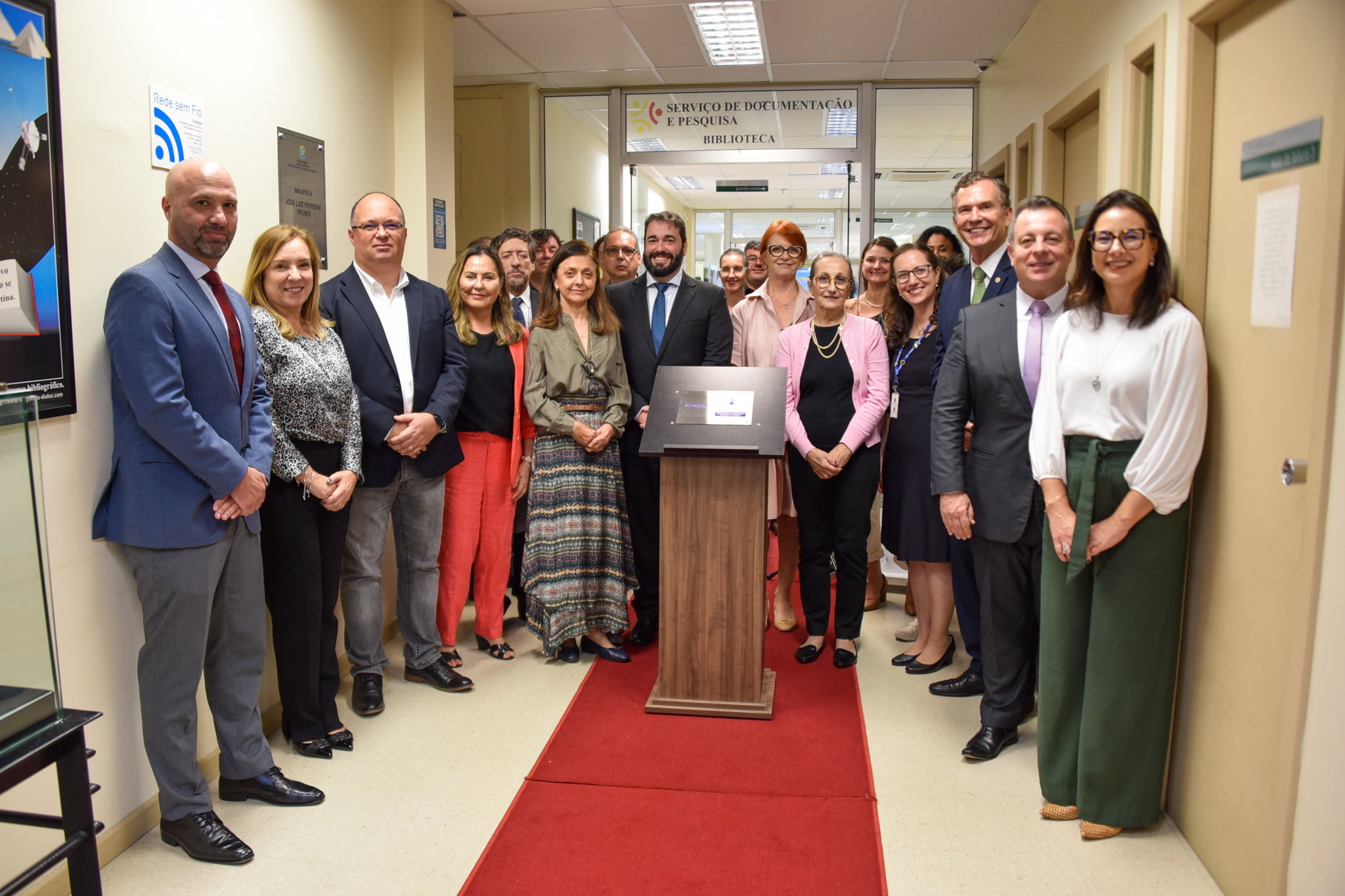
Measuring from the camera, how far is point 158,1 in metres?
2.47

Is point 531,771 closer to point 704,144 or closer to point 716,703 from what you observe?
point 716,703

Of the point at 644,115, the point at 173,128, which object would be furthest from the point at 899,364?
the point at 644,115

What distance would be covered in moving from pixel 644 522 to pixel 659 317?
0.89m

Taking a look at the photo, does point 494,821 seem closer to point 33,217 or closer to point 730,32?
point 33,217

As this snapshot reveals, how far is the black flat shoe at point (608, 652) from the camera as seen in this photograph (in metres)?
3.65

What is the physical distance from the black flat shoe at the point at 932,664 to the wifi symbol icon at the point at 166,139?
125 inches

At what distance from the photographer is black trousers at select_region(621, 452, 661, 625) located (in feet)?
12.1

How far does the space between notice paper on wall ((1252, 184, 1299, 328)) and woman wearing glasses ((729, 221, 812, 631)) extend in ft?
6.42

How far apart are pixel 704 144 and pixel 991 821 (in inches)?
211

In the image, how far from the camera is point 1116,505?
7.49 feet

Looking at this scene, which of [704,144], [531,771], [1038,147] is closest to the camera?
[531,771]

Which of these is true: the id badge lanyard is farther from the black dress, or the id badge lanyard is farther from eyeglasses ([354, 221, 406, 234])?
eyeglasses ([354, 221, 406, 234])

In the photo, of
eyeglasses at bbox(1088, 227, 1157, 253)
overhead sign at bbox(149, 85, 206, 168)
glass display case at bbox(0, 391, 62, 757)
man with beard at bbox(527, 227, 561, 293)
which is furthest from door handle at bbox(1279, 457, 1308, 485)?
man with beard at bbox(527, 227, 561, 293)

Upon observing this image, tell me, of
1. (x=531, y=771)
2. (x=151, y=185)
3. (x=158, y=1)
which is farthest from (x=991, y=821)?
(x=158, y=1)
